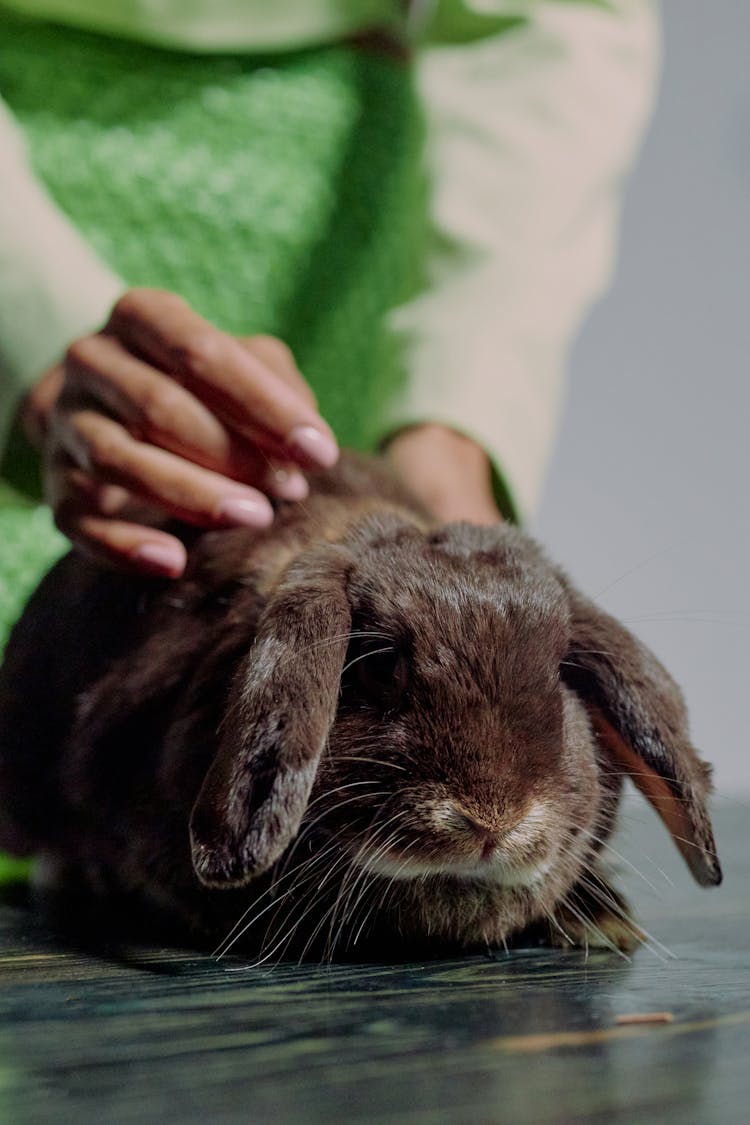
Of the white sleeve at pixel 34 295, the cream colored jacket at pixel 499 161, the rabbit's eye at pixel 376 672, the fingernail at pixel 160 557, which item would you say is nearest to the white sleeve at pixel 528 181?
the cream colored jacket at pixel 499 161

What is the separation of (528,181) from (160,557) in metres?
1.46

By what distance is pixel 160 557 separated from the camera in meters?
1.63

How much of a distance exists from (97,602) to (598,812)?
78 cm

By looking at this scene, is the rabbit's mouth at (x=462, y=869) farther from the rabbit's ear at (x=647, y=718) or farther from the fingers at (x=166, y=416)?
the fingers at (x=166, y=416)

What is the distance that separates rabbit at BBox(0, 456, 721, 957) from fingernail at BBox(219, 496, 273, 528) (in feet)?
0.09

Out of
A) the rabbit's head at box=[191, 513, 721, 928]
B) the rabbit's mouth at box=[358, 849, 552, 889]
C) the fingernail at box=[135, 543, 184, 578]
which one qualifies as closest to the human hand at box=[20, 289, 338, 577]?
the fingernail at box=[135, 543, 184, 578]

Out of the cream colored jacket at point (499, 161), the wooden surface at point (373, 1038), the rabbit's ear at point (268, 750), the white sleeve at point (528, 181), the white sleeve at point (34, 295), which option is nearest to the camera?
the wooden surface at point (373, 1038)

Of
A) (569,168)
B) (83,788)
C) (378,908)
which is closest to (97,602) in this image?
(83,788)

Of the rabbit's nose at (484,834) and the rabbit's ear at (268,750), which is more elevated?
A: the rabbit's ear at (268,750)

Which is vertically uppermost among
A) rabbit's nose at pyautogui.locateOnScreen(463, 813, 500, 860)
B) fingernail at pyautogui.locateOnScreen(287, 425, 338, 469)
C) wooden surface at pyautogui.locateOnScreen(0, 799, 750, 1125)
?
fingernail at pyautogui.locateOnScreen(287, 425, 338, 469)

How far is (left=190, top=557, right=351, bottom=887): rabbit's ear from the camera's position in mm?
1153

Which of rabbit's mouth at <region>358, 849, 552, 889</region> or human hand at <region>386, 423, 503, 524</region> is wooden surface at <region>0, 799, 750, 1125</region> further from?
human hand at <region>386, 423, 503, 524</region>

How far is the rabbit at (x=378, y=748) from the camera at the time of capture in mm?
1188

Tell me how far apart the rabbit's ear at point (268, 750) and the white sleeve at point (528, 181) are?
126 cm
